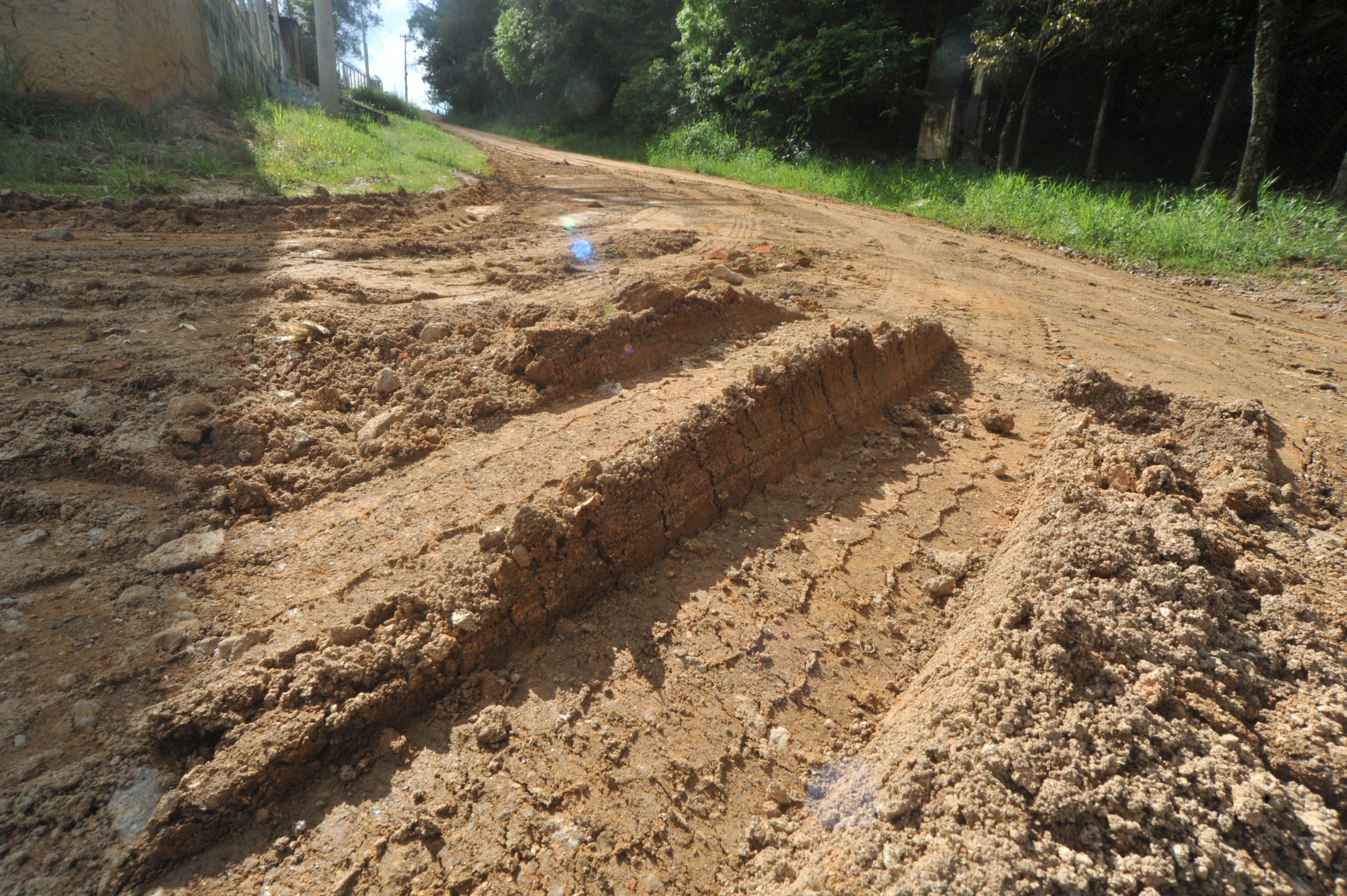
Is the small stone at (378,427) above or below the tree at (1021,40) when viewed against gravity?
below

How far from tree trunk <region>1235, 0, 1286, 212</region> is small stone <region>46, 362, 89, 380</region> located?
1079 cm

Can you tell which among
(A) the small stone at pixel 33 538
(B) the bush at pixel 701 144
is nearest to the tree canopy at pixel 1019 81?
(B) the bush at pixel 701 144

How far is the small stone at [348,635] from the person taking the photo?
195cm

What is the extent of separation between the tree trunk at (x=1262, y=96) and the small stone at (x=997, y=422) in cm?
705

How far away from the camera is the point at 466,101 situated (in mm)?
35438

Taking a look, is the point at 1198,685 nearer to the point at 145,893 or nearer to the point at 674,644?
the point at 674,644

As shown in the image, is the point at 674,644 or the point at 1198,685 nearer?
the point at 1198,685

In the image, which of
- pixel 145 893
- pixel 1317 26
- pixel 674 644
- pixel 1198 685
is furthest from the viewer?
pixel 1317 26

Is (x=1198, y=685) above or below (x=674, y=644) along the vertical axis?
above

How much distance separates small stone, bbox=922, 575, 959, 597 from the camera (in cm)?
244

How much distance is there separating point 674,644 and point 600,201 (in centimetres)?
769

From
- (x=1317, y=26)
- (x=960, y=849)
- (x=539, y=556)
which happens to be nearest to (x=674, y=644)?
(x=539, y=556)

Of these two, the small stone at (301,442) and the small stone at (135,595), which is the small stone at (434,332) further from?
the small stone at (135,595)

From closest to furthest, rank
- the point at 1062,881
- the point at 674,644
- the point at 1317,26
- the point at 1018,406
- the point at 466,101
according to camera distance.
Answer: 1. the point at 1062,881
2. the point at 674,644
3. the point at 1018,406
4. the point at 1317,26
5. the point at 466,101
